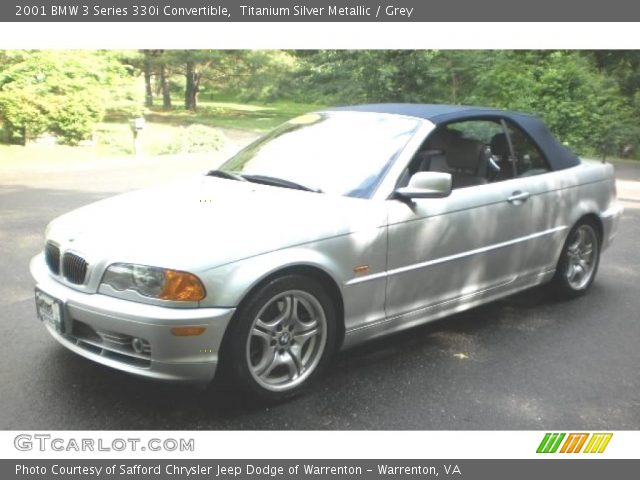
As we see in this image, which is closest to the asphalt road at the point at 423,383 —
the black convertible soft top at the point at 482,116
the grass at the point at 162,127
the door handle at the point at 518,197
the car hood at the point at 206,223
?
the car hood at the point at 206,223

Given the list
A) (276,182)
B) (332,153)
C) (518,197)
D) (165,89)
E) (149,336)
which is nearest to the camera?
(149,336)

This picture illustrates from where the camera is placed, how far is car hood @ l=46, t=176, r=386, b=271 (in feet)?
9.92

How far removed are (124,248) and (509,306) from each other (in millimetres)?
3145

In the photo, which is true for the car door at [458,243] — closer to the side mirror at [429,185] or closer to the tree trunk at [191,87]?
the side mirror at [429,185]

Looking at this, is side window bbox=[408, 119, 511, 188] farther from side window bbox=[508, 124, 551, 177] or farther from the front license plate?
the front license plate

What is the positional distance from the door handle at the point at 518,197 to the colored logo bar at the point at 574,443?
5.89 feet

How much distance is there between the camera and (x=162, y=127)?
26938mm

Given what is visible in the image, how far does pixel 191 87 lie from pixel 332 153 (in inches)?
1236

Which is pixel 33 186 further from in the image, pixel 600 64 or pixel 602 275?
pixel 600 64

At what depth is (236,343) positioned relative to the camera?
10.0 ft

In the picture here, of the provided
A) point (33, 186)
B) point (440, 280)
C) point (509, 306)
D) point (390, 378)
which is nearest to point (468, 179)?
point (440, 280)

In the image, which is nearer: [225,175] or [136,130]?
[225,175]

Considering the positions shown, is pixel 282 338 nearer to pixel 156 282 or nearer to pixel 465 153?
pixel 156 282

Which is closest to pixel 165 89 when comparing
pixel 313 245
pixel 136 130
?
pixel 136 130
